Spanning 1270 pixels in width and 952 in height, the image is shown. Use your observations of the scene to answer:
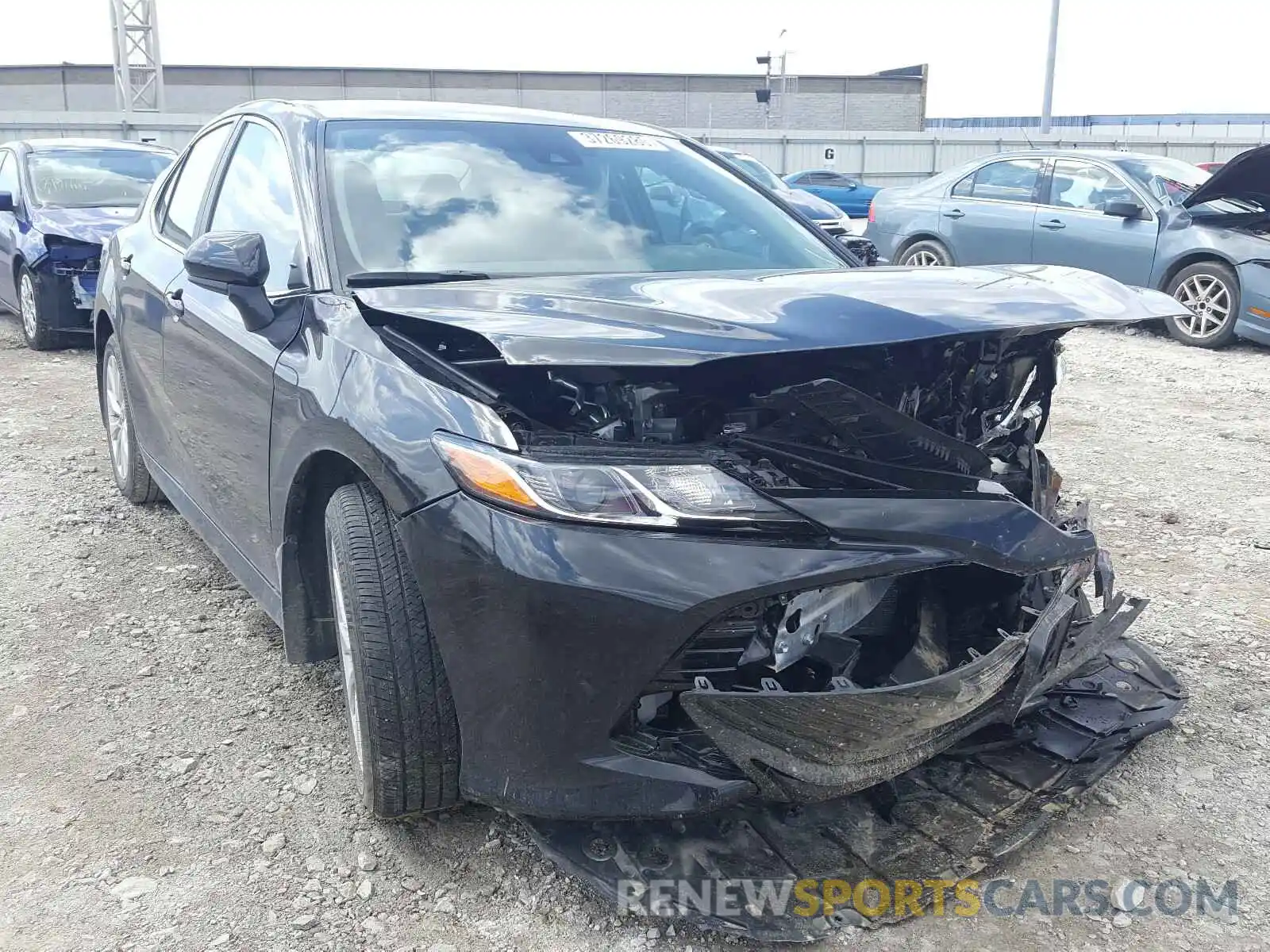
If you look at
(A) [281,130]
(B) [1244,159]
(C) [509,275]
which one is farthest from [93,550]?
(B) [1244,159]

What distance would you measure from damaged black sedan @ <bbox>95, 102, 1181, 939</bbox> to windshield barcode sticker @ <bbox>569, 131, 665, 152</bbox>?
2.21 feet

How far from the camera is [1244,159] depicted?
607 centimetres

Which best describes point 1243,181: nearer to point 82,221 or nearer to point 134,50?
point 82,221

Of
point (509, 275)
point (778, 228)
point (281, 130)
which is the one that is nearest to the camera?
point (509, 275)

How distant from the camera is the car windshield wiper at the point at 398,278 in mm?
2641

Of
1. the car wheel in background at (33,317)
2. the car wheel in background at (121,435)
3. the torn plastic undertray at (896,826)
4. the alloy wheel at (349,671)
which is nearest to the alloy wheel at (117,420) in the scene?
the car wheel in background at (121,435)

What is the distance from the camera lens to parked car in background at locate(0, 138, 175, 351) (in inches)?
307

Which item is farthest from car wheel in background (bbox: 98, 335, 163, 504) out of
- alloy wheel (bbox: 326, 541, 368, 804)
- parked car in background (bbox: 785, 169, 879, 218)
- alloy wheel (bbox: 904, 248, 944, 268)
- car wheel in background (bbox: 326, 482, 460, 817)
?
parked car in background (bbox: 785, 169, 879, 218)

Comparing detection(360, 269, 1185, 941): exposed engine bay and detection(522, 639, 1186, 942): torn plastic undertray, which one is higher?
detection(360, 269, 1185, 941): exposed engine bay

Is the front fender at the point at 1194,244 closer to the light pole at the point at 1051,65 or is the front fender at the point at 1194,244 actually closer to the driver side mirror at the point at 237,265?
the driver side mirror at the point at 237,265

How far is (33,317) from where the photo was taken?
8.09 m

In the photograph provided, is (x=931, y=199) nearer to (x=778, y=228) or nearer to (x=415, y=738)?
(x=778, y=228)

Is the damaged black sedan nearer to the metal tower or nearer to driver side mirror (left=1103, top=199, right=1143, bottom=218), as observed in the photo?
driver side mirror (left=1103, top=199, right=1143, bottom=218)

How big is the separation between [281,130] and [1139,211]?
772cm
